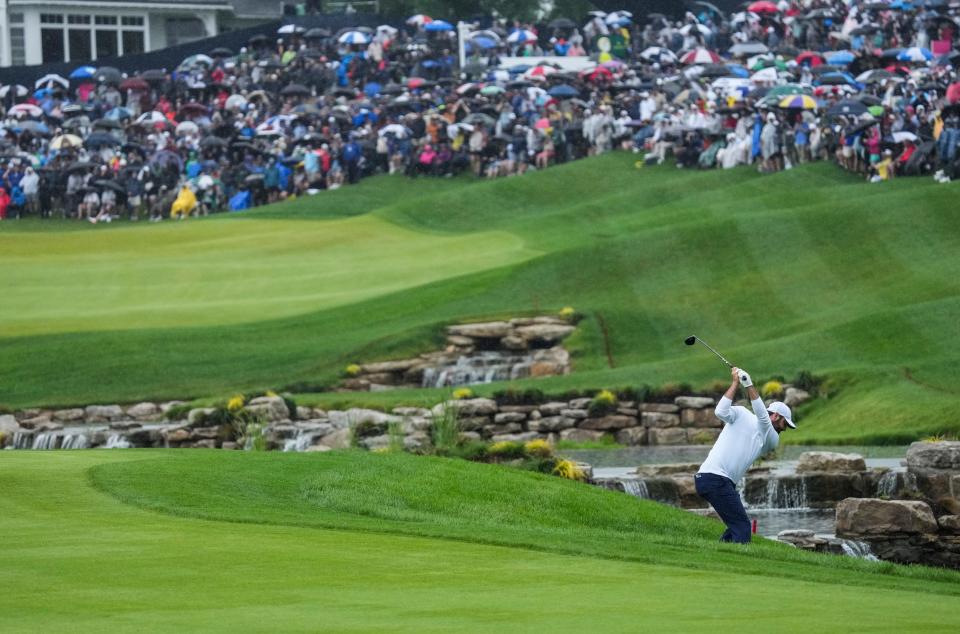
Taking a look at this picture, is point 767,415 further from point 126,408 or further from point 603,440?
point 126,408

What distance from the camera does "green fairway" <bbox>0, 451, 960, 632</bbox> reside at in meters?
13.8

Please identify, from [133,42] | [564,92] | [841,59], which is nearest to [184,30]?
[133,42]

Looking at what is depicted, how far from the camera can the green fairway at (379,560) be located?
13797mm

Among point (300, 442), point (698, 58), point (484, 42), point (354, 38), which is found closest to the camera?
point (300, 442)

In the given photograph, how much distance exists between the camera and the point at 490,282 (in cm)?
5291

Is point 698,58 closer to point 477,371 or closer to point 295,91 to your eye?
point 295,91

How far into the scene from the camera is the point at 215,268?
60.6 meters

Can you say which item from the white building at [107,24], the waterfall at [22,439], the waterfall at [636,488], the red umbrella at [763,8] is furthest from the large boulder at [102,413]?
the white building at [107,24]

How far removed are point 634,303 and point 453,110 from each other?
84.4 feet

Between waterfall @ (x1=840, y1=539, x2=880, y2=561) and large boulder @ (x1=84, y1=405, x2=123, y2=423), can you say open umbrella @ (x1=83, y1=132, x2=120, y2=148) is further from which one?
waterfall @ (x1=840, y1=539, x2=880, y2=561)

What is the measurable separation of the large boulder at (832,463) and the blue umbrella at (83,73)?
59.1 meters

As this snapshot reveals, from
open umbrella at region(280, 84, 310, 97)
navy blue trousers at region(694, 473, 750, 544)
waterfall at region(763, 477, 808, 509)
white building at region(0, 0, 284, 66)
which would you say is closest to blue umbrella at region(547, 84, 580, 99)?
open umbrella at region(280, 84, 310, 97)

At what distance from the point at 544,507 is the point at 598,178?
4562 centimetres

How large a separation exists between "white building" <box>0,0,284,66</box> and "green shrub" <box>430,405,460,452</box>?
2569 inches
